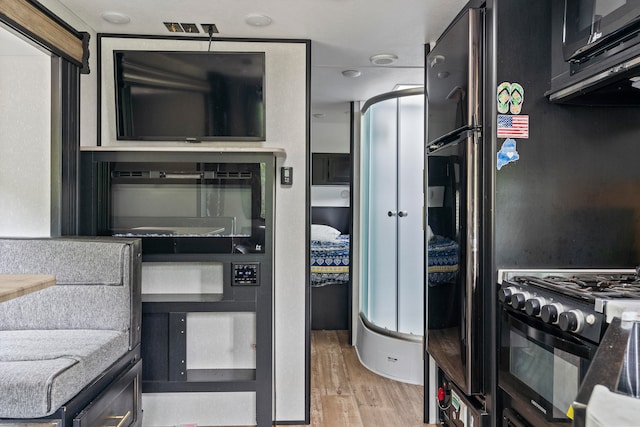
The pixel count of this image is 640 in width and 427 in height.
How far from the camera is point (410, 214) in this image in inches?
139


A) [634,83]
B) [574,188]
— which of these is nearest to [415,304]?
[574,188]

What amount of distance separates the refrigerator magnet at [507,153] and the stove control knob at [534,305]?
21.6 inches

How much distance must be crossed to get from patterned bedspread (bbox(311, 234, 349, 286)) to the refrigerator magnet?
9.64ft

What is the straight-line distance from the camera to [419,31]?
2.56 m

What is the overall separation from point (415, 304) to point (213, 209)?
1817 mm

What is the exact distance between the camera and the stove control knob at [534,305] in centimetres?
145

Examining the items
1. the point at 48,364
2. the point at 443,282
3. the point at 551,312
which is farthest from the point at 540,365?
the point at 48,364

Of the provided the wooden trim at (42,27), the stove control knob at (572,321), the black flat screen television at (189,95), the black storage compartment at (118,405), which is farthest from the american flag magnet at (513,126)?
the wooden trim at (42,27)

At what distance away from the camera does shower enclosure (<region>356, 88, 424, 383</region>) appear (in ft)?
11.4

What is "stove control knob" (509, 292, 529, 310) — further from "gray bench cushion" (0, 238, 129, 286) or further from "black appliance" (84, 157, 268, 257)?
"gray bench cushion" (0, 238, 129, 286)

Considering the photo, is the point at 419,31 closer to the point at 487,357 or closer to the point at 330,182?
the point at 487,357

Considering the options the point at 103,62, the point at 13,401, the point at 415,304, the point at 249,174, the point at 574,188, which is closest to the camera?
the point at 13,401

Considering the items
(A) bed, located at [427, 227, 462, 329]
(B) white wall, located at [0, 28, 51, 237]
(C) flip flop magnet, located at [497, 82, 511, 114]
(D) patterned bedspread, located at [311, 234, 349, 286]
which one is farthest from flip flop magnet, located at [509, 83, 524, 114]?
(D) patterned bedspread, located at [311, 234, 349, 286]

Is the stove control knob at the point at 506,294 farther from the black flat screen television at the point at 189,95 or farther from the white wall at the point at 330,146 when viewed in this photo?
the white wall at the point at 330,146
